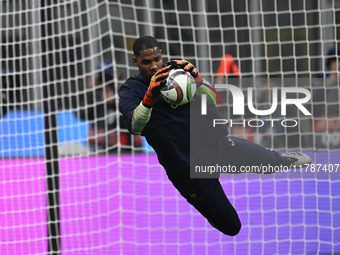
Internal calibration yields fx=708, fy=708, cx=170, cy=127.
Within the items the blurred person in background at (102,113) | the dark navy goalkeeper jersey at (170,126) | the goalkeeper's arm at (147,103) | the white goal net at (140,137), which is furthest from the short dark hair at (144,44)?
the blurred person in background at (102,113)

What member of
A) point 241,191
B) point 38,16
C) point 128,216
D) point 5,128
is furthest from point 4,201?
point 241,191

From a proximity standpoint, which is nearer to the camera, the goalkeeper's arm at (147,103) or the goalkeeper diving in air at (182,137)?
the goalkeeper's arm at (147,103)

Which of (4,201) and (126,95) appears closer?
(126,95)

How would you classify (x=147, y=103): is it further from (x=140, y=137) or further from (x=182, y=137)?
(x=140, y=137)

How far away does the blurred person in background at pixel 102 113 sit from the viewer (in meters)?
6.96

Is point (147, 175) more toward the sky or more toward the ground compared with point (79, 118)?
more toward the ground

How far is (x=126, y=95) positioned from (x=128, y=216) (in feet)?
7.52

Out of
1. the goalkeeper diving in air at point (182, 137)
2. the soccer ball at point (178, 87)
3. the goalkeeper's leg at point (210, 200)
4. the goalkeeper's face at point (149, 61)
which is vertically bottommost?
the goalkeeper's leg at point (210, 200)

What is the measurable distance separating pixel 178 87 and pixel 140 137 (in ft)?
9.04

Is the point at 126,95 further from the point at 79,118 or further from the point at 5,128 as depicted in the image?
Answer: the point at 5,128

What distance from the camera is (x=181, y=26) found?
23.4 feet

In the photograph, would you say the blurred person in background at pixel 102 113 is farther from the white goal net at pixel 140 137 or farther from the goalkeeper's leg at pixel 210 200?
the goalkeeper's leg at pixel 210 200

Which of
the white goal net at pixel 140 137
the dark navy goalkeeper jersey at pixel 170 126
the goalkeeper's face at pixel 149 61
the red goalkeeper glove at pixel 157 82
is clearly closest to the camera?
the red goalkeeper glove at pixel 157 82

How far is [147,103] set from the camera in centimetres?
460
